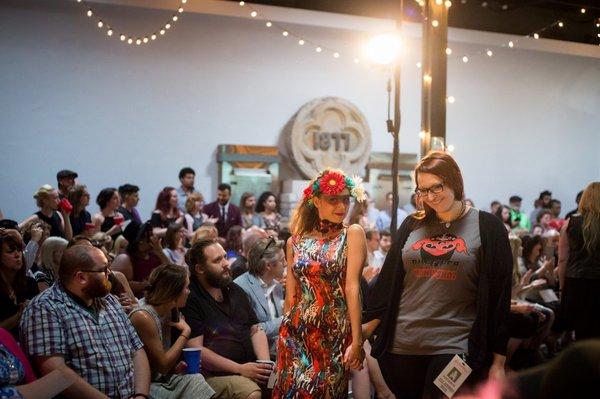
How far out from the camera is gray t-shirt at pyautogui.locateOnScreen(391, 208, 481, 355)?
331 centimetres

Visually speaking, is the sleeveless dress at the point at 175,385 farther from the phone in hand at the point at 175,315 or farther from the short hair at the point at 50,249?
the short hair at the point at 50,249

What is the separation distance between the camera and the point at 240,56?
39.4ft

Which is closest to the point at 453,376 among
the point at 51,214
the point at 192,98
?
the point at 51,214

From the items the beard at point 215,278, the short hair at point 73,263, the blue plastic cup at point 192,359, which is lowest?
the blue plastic cup at point 192,359

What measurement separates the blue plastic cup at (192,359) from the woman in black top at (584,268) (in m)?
2.66

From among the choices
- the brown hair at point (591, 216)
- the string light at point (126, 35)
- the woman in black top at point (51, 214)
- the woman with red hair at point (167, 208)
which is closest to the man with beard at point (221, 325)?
the brown hair at point (591, 216)

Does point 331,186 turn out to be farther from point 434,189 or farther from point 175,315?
point 175,315

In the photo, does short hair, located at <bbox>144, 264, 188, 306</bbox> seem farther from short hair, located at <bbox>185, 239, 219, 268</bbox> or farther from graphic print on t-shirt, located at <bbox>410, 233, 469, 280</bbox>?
graphic print on t-shirt, located at <bbox>410, 233, 469, 280</bbox>

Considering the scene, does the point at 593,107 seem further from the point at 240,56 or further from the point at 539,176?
the point at 240,56

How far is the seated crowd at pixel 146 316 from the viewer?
359 centimetres

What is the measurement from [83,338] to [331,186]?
54.7 inches

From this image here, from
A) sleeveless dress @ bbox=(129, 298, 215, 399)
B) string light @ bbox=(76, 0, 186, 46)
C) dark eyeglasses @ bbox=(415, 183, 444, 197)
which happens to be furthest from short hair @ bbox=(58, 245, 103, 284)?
string light @ bbox=(76, 0, 186, 46)

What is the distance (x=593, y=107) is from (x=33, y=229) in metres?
11.9

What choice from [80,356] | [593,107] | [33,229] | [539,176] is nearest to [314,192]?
[80,356]
